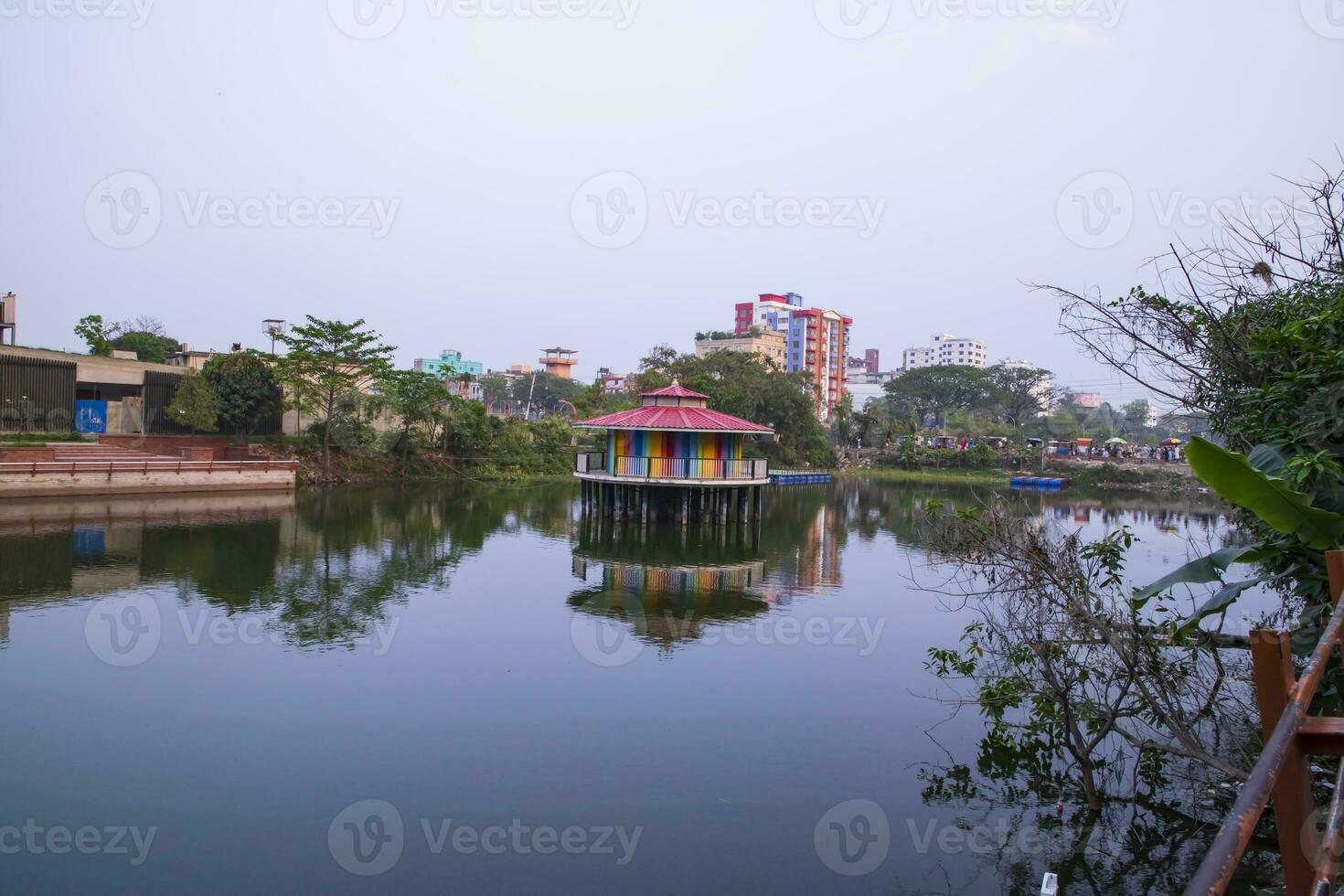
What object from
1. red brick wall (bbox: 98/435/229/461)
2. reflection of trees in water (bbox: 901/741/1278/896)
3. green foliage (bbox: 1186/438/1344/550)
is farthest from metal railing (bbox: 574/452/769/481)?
green foliage (bbox: 1186/438/1344/550)

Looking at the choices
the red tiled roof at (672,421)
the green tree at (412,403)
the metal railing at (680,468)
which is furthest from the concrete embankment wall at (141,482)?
the metal railing at (680,468)

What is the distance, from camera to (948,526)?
7.84 metres

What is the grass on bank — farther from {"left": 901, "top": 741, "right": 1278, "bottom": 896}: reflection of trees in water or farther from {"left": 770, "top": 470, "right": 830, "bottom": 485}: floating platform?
{"left": 901, "top": 741, "right": 1278, "bottom": 896}: reflection of trees in water

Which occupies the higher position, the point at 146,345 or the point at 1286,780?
the point at 146,345

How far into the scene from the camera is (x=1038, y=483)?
4734 centimetres

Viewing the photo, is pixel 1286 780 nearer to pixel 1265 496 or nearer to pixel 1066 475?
pixel 1265 496

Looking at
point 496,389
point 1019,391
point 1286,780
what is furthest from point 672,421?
point 496,389

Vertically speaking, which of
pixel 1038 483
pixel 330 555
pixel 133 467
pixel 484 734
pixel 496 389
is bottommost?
pixel 484 734

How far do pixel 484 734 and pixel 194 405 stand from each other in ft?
87.6

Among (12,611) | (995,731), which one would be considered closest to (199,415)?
(12,611)

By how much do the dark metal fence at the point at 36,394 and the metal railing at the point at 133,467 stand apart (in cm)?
546

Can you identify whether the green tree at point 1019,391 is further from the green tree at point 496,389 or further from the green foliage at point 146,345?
the green foliage at point 146,345

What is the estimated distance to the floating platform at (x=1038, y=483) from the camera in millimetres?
46875

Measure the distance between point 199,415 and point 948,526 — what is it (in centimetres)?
2988
